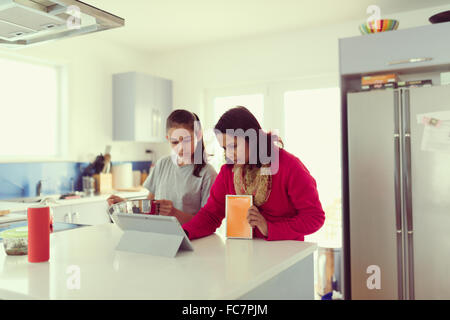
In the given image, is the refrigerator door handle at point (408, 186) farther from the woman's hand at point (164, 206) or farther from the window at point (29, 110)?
the window at point (29, 110)

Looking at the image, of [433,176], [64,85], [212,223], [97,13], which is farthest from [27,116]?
[433,176]

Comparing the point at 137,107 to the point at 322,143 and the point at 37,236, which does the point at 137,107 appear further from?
the point at 37,236

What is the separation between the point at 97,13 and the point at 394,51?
2329 mm

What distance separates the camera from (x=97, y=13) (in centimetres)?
157

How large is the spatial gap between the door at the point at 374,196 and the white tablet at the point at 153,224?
2.01 metres

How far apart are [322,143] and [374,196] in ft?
3.51

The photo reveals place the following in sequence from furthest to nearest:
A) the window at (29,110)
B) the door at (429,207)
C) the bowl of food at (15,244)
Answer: the window at (29,110) < the door at (429,207) < the bowl of food at (15,244)

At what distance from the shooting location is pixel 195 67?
4.64 meters

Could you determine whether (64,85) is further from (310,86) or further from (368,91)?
(368,91)

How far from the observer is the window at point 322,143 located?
385cm

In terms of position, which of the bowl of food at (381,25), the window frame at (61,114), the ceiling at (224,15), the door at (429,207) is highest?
the ceiling at (224,15)

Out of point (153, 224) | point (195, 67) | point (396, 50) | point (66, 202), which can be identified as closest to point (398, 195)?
point (396, 50)

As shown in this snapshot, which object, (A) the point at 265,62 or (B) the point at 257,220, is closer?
(B) the point at 257,220

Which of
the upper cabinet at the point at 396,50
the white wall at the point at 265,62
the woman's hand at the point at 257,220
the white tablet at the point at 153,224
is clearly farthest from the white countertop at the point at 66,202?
the upper cabinet at the point at 396,50
